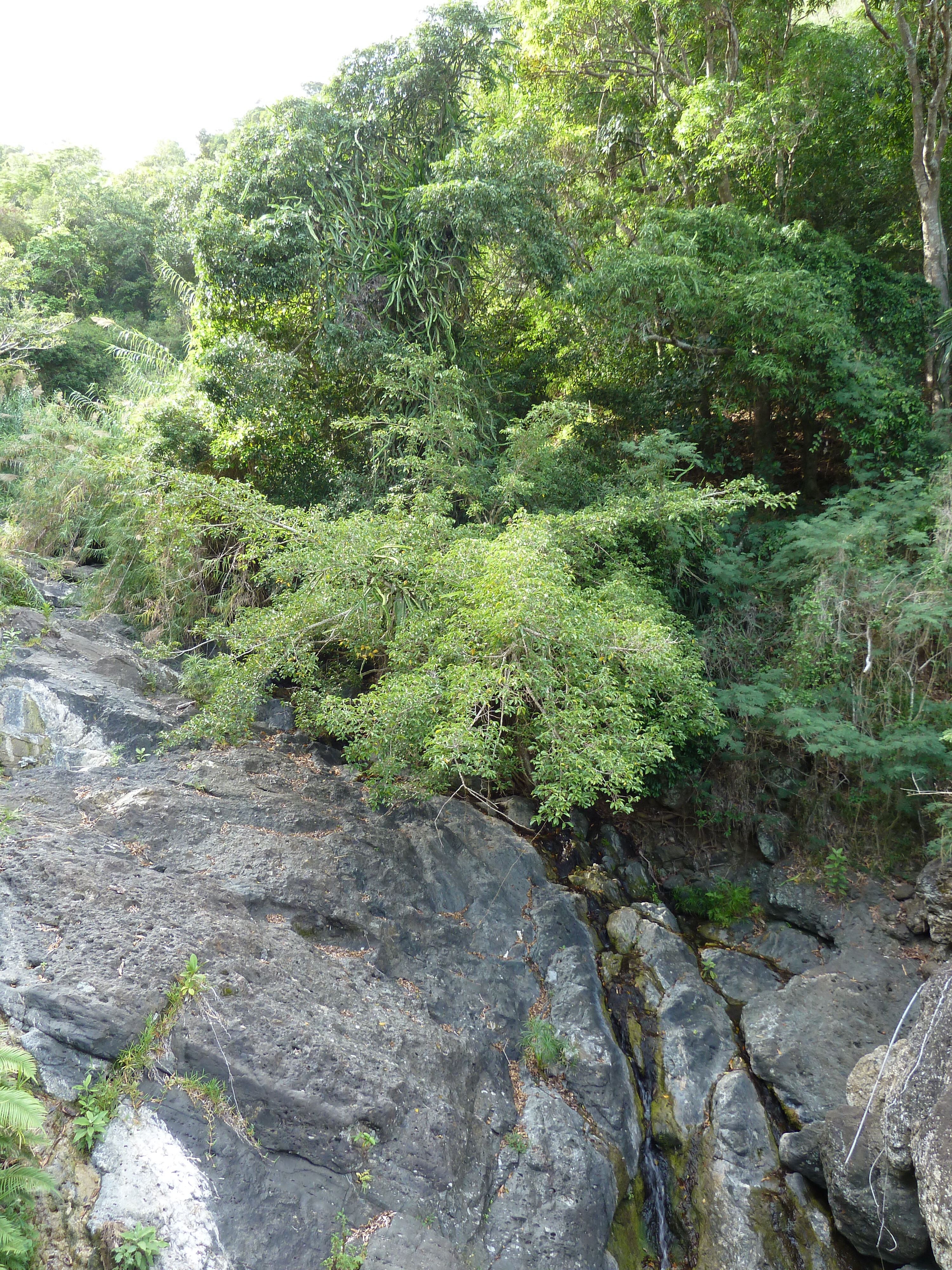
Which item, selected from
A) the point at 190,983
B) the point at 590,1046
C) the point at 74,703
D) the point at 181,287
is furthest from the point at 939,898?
the point at 181,287

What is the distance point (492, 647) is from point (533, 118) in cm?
991

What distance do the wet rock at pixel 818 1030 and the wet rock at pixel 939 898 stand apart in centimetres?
57

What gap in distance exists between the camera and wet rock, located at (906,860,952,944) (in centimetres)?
700

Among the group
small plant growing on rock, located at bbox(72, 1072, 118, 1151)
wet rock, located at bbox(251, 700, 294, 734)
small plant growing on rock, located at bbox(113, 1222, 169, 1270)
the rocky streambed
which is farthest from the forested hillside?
small plant growing on rock, located at bbox(113, 1222, 169, 1270)

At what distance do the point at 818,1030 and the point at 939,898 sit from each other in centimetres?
200

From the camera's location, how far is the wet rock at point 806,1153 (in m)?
5.38

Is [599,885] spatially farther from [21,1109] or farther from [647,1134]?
[21,1109]

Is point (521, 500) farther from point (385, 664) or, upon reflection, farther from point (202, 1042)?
point (202, 1042)

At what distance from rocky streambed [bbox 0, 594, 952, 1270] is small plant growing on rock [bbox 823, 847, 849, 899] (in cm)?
17

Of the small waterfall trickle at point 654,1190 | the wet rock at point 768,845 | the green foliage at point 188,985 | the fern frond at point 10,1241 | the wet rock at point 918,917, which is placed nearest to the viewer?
the fern frond at point 10,1241

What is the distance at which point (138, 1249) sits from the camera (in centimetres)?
341

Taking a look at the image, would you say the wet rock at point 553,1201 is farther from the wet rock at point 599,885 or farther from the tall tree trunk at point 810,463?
the tall tree trunk at point 810,463

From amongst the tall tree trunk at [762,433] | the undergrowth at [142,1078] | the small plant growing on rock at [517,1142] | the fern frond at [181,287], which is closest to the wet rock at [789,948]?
the small plant growing on rock at [517,1142]

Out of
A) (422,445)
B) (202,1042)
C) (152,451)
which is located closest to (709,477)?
(422,445)
